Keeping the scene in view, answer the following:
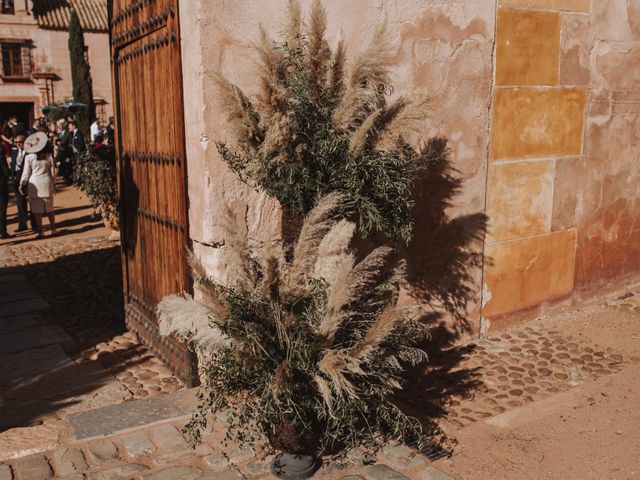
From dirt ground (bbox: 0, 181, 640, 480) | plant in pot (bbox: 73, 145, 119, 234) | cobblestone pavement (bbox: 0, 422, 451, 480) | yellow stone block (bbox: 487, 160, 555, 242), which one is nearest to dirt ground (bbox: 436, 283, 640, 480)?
dirt ground (bbox: 0, 181, 640, 480)

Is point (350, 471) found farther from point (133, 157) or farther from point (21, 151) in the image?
point (21, 151)

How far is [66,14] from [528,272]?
28019mm

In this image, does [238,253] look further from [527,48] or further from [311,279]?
[527,48]

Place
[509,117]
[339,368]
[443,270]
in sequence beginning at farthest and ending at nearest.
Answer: [509,117], [443,270], [339,368]

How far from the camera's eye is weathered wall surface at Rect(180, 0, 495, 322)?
3654mm

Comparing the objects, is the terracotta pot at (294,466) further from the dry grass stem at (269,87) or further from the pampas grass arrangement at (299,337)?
the dry grass stem at (269,87)

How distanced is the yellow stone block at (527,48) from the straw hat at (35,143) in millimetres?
7189

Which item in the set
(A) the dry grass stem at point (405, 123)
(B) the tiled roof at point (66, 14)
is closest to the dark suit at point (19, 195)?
(A) the dry grass stem at point (405, 123)

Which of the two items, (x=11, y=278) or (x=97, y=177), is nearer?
(x=11, y=278)

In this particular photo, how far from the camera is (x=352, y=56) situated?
4.08 m

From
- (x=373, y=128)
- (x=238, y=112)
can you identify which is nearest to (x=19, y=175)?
(x=238, y=112)

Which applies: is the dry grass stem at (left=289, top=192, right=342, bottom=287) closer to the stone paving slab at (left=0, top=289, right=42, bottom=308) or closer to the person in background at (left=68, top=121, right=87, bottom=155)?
the stone paving slab at (left=0, top=289, right=42, bottom=308)

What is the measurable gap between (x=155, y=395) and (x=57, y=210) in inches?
380

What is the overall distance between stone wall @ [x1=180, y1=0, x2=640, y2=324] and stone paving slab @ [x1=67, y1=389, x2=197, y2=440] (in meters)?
0.83
